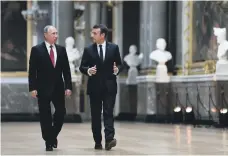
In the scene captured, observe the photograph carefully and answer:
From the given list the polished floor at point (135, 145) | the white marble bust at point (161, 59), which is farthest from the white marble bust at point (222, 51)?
the polished floor at point (135, 145)

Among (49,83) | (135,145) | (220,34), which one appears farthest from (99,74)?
(220,34)

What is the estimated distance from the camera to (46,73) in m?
9.52

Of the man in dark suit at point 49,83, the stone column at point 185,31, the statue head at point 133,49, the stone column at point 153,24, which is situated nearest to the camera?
the man in dark suit at point 49,83

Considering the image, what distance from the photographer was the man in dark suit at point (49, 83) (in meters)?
9.48

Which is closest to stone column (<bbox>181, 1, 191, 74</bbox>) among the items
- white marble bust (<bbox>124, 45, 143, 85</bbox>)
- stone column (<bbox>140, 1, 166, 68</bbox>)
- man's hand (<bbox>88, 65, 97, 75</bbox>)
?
stone column (<bbox>140, 1, 166, 68</bbox>)

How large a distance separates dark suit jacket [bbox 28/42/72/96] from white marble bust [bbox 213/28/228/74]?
6942 millimetres

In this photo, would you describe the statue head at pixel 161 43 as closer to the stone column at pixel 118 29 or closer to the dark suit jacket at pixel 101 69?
the stone column at pixel 118 29

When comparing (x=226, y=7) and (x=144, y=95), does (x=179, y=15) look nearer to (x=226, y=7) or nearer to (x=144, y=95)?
(x=144, y=95)

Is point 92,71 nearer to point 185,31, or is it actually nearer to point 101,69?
point 101,69

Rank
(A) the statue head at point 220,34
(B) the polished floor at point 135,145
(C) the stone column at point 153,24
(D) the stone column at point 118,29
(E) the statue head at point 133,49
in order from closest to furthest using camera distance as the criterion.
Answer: (B) the polished floor at point 135,145, (A) the statue head at point 220,34, (C) the stone column at point 153,24, (E) the statue head at point 133,49, (D) the stone column at point 118,29

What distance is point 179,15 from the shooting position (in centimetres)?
1962

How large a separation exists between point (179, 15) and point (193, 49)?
4.73 ft

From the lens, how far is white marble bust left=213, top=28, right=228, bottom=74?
1584cm

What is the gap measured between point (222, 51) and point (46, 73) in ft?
24.1
